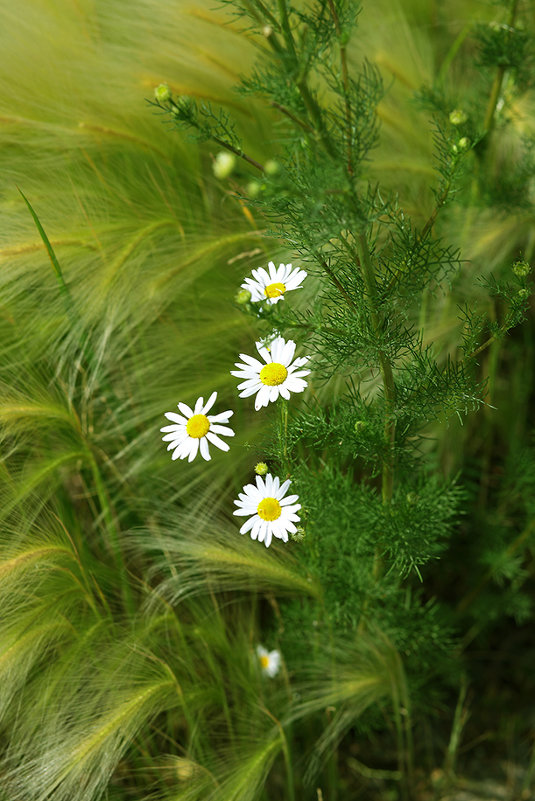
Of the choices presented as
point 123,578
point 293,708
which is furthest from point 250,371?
point 293,708

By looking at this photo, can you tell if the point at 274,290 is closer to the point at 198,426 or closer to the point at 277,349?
the point at 277,349

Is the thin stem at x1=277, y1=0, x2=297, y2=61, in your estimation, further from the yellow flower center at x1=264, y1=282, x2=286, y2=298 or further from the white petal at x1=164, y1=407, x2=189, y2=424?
the white petal at x1=164, y1=407, x2=189, y2=424

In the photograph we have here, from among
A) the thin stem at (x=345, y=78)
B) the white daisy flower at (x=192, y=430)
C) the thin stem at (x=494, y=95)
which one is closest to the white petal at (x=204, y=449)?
the white daisy flower at (x=192, y=430)

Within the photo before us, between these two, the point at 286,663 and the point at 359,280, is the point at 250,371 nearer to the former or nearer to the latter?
the point at 359,280

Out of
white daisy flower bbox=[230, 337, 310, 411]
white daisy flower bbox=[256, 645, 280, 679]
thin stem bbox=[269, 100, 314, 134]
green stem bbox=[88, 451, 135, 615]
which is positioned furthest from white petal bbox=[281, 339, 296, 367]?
white daisy flower bbox=[256, 645, 280, 679]

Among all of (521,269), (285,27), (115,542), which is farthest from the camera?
(115,542)

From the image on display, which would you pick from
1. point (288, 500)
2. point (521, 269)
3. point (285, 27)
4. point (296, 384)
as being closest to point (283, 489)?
point (288, 500)
